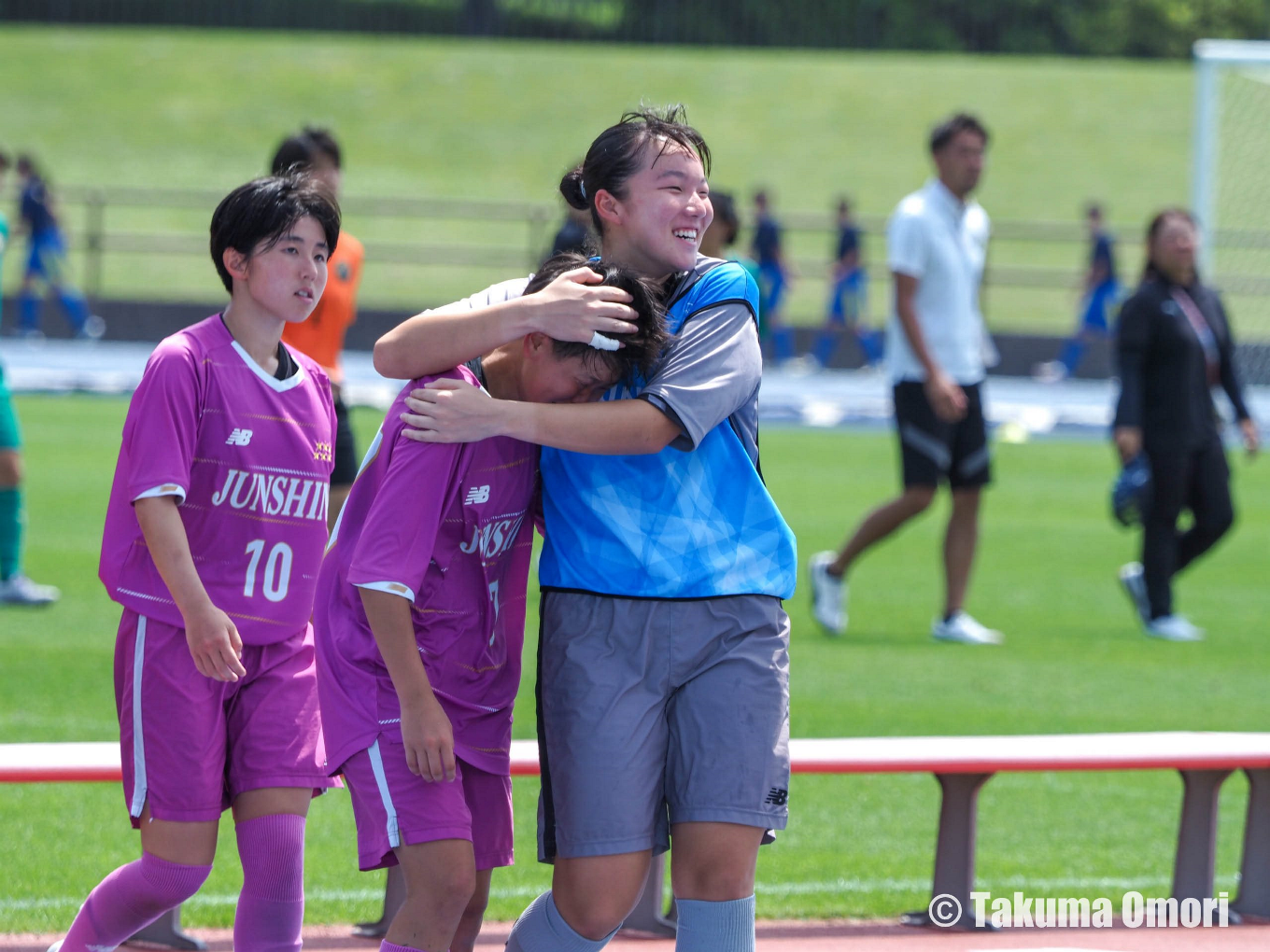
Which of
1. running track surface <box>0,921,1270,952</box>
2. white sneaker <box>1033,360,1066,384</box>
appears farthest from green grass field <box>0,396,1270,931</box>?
white sneaker <box>1033,360,1066,384</box>

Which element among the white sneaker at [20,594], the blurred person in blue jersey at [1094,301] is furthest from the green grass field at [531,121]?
the white sneaker at [20,594]

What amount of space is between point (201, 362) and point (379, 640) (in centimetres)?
77

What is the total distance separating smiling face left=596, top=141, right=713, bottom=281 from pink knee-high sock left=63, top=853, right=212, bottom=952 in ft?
4.85

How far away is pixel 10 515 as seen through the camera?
7.89 m

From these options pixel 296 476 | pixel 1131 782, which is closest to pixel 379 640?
pixel 296 476

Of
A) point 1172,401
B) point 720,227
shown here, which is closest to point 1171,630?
point 1172,401

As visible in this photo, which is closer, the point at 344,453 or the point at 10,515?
the point at 344,453

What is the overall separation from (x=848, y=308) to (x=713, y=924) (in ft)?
73.4

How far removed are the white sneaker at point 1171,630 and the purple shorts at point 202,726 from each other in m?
5.79

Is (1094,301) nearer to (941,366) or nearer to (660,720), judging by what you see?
(941,366)

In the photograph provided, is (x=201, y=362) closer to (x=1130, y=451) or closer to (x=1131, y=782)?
(x=1131, y=782)

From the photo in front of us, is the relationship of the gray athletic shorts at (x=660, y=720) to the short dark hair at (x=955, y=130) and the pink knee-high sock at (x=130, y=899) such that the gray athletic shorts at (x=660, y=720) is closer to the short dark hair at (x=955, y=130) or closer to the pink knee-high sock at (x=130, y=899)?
the pink knee-high sock at (x=130, y=899)

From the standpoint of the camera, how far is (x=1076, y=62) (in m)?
44.0

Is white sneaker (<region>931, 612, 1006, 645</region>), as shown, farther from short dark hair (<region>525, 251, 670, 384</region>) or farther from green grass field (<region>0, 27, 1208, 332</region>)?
green grass field (<region>0, 27, 1208, 332</region>)
